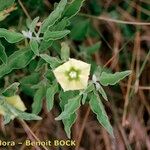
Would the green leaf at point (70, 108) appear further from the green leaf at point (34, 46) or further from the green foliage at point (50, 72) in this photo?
the green leaf at point (34, 46)

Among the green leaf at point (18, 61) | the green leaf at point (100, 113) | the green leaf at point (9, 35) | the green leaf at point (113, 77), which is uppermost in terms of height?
the green leaf at point (9, 35)

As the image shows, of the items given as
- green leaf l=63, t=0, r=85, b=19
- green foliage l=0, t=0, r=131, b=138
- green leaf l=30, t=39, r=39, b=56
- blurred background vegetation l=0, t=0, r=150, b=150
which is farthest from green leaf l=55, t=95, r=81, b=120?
blurred background vegetation l=0, t=0, r=150, b=150

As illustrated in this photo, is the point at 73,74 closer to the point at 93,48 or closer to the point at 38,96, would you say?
the point at 38,96

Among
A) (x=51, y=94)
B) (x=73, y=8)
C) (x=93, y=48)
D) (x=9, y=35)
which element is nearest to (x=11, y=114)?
(x=51, y=94)

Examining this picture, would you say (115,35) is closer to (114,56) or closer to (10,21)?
(114,56)

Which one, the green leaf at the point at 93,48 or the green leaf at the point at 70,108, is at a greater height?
the green leaf at the point at 70,108

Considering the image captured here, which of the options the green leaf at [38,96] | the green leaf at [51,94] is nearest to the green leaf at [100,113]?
the green leaf at [51,94]
